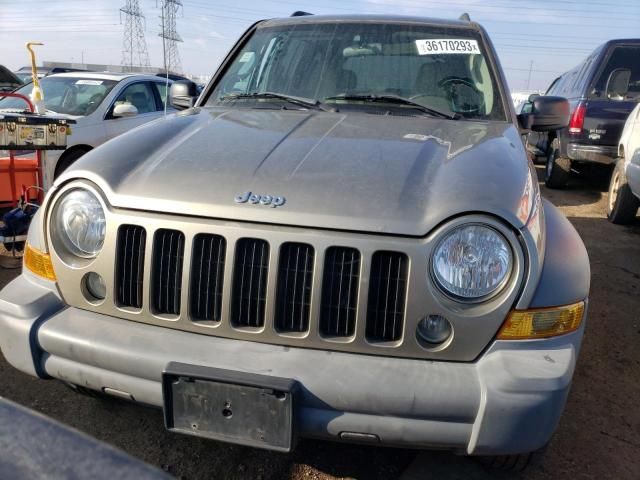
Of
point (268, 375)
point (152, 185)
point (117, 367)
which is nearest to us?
point (268, 375)

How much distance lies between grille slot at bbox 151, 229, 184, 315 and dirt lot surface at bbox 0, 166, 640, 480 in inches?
29.7

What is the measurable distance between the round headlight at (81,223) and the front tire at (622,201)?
5.92m

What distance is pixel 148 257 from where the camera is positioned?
188 centimetres

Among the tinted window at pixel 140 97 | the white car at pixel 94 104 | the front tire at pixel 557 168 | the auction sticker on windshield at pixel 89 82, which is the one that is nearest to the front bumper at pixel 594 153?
the front tire at pixel 557 168

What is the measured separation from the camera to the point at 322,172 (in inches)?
76.6

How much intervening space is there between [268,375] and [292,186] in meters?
0.63

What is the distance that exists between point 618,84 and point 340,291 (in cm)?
739

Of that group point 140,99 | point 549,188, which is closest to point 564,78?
point 549,188

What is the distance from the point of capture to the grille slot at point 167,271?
1876 millimetres

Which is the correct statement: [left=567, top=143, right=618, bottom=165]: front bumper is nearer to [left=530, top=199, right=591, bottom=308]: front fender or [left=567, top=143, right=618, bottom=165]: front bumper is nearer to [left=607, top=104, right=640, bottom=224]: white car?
[left=607, top=104, right=640, bottom=224]: white car

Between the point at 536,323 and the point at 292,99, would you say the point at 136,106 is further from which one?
the point at 536,323

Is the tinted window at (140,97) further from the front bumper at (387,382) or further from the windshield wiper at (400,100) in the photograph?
the front bumper at (387,382)

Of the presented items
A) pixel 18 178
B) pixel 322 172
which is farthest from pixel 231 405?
pixel 18 178

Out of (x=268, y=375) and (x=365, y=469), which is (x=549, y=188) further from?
(x=268, y=375)
